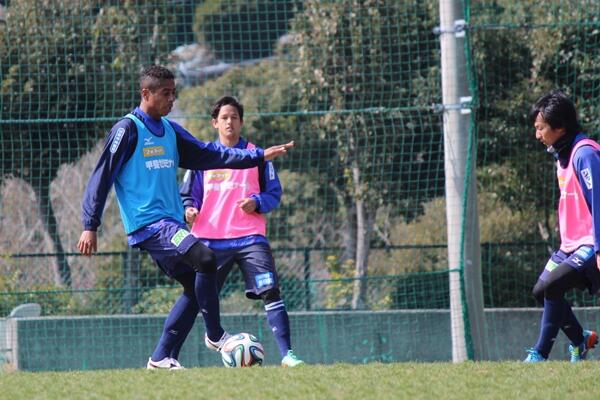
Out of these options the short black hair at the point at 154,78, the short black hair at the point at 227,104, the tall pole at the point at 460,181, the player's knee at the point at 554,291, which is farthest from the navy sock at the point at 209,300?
the tall pole at the point at 460,181

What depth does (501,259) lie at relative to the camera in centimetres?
1371

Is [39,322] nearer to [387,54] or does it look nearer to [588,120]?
[387,54]

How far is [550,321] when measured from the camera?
7.90 m

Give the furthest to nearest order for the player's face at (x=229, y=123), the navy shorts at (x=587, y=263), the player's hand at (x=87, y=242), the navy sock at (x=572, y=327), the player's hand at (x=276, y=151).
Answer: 1. the player's face at (x=229, y=123)
2. the navy sock at (x=572, y=327)
3. the navy shorts at (x=587, y=263)
4. the player's hand at (x=276, y=151)
5. the player's hand at (x=87, y=242)

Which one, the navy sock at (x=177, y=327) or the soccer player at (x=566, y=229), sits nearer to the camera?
the navy sock at (x=177, y=327)

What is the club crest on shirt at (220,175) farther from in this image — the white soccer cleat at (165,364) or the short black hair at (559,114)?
the short black hair at (559,114)

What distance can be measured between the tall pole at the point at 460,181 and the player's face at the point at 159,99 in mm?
3787

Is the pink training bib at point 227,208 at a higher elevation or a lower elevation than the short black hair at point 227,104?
lower

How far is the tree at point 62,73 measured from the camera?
12.5 m

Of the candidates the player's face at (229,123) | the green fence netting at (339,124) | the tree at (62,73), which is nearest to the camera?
the player's face at (229,123)

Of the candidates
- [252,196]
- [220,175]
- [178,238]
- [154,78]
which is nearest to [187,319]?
[178,238]

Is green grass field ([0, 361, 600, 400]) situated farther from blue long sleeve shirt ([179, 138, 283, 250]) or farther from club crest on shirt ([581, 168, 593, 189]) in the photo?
blue long sleeve shirt ([179, 138, 283, 250])

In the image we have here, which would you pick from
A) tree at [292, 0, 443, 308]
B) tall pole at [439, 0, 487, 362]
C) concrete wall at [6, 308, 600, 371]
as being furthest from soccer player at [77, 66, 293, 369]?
tree at [292, 0, 443, 308]

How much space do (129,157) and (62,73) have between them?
564cm
